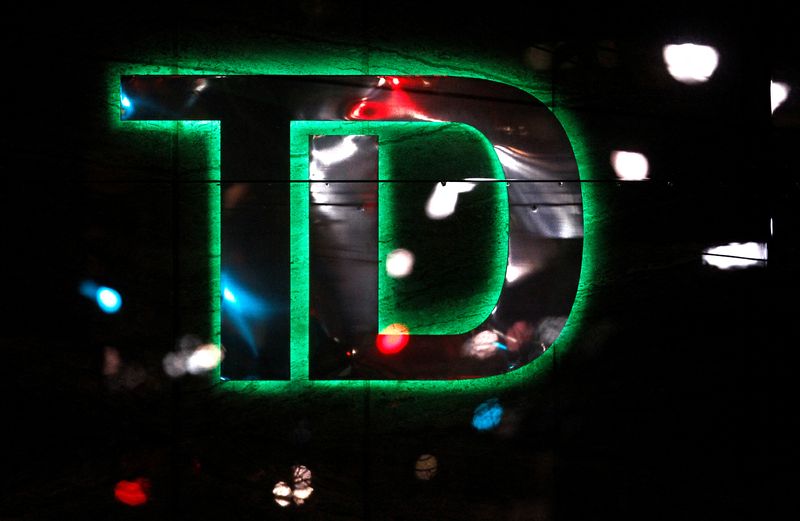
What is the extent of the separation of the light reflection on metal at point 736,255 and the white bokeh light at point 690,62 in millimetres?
986

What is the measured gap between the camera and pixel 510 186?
3.81m

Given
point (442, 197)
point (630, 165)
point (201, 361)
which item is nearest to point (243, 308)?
point (201, 361)

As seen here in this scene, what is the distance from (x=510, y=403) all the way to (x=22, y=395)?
2.78 metres

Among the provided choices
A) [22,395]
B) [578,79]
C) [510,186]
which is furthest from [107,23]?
[578,79]

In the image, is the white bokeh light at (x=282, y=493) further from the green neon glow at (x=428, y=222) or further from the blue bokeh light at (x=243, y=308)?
the blue bokeh light at (x=243, y=308)

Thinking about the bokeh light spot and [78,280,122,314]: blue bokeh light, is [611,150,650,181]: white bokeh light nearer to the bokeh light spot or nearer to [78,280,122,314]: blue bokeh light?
the bokeh light spot

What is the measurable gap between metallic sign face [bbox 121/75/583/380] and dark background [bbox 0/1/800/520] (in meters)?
0.25

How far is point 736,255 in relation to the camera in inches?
153

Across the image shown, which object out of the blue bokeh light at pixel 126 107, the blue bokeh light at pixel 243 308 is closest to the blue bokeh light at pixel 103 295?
the blue bokeh light at pixel 243 308

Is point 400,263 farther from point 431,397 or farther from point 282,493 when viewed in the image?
point 282,493

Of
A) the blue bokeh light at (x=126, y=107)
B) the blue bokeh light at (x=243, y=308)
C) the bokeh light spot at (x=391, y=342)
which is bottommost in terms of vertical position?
the bokeh light spot at (x=391, y=342)

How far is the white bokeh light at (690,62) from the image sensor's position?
390 centimetres

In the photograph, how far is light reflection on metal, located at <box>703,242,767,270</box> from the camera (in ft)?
12.7

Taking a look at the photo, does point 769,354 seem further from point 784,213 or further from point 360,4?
point 360,4
